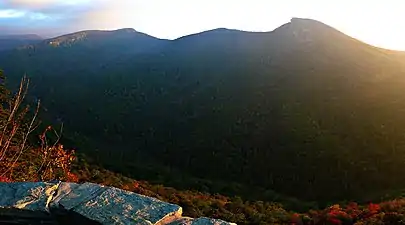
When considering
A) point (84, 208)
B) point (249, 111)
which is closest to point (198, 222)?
point (84, 208)

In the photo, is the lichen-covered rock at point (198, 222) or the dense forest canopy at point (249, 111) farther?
the dense forest canopy at point (249, 111)

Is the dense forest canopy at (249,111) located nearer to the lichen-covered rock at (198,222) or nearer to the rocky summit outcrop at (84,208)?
the rocky summit outcrop at (84,208)

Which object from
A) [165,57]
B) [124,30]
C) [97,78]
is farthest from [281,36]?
[124,30]

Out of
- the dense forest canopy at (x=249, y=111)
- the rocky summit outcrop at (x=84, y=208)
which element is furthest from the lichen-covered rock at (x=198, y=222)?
the dense forest canopy at (x=249, y=111)

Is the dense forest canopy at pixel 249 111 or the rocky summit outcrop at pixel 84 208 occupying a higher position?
the rocky summit outcrop at pixel 84 208

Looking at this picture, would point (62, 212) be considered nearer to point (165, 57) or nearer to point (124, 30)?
point (165, 57)

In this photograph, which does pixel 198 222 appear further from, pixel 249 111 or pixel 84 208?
pixel 249 111

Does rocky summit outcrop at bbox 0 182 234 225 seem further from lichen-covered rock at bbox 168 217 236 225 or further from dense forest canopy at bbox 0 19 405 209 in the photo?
dense forest canopy at bbox 0 19 405 209
